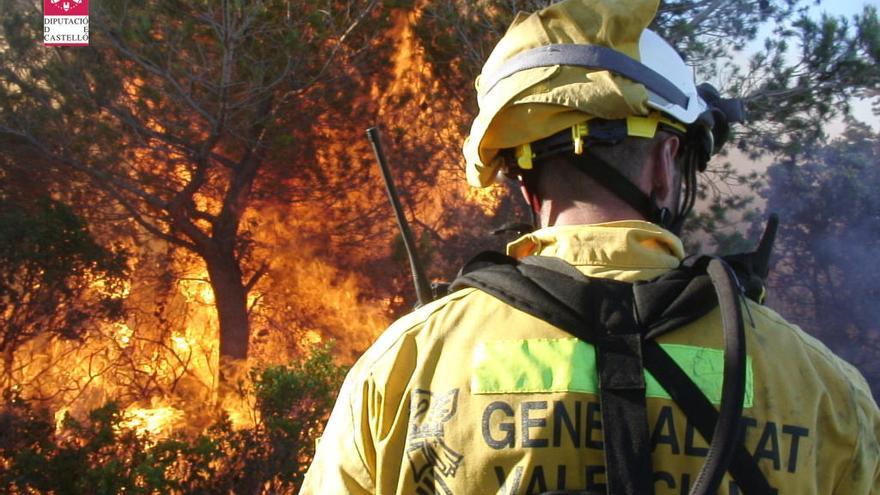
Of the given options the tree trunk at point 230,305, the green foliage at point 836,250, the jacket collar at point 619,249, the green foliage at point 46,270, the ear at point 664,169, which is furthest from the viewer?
the green foliage at point 836,250

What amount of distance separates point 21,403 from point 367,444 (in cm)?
579

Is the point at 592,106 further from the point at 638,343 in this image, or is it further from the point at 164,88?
the point at 164,88

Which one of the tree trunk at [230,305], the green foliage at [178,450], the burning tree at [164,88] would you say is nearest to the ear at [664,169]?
the green foliage at [178,450]

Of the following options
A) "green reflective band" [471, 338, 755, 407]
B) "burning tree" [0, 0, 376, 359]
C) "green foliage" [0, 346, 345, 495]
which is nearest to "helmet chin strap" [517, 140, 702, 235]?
"green reflective band" [471, 338, 755, 407]

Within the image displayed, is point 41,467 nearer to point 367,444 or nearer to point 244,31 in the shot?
point 244,31

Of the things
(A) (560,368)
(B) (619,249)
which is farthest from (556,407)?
(B) (619,249)

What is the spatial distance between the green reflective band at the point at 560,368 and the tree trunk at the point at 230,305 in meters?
7.93

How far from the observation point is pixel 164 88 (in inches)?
298

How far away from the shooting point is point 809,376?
1318 millimetres

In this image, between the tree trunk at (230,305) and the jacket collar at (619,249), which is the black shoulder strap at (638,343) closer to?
the jacket collar at (619,249)

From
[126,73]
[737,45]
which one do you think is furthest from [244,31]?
[737,45]

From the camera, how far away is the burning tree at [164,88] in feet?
24.0

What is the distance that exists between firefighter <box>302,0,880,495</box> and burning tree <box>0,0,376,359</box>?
6162mm

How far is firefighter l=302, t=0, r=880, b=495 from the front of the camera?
4.19 ft
